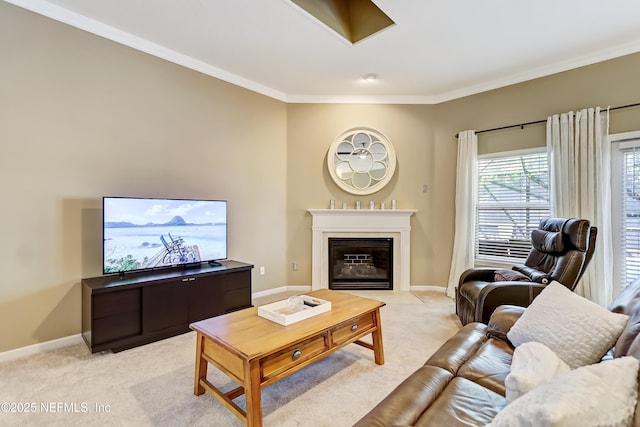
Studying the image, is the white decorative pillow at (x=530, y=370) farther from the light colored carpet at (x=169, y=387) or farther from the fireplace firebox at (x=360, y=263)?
the fireplace firebox at (x=360, y=263)

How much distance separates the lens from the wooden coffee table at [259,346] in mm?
1630

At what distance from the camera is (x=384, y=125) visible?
4.73 metres

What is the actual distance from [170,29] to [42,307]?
9.07 feet

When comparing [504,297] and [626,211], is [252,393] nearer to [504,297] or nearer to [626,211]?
[504,297]

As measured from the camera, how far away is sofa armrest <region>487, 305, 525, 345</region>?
187cm

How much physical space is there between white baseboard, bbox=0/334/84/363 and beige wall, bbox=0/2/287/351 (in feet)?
0.14

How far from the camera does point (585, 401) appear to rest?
78 cm

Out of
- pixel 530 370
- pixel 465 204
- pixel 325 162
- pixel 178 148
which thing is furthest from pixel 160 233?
pixel 465 204

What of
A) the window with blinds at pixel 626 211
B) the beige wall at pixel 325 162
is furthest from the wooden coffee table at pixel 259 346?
the window with blinds at pixel 626 211

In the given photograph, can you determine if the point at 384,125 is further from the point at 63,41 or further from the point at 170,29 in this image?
the point at 63,41

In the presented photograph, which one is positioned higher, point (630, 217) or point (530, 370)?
point (630, 217)

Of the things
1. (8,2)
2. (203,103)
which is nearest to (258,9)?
(203,103)

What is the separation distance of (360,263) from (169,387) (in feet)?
10.5

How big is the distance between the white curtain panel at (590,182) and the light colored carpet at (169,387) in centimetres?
192
